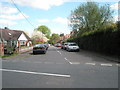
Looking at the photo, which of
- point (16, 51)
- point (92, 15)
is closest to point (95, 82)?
point (16, 51)

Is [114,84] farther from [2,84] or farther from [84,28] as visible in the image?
[84,28]

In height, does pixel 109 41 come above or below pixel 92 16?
below

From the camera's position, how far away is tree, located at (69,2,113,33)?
95.3ft

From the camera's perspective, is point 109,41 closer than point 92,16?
Yes

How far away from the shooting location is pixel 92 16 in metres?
28.9

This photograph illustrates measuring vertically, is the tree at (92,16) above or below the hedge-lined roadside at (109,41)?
→ above

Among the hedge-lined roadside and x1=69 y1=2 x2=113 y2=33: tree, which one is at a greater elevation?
x1=69 y1=2 x2=113 y2=33: tree

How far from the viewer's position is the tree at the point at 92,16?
95.3 feet

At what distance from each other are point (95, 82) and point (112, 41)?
1082cm

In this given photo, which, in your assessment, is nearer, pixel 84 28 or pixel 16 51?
pixel 16 51

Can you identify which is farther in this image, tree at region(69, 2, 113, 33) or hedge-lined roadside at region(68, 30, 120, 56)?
tree at region(69, 2, 113, 33)

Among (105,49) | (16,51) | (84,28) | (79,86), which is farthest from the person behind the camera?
(84,28)

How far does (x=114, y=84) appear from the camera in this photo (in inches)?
225

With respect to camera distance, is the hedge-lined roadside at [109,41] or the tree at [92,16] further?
the tree at [92,16]
